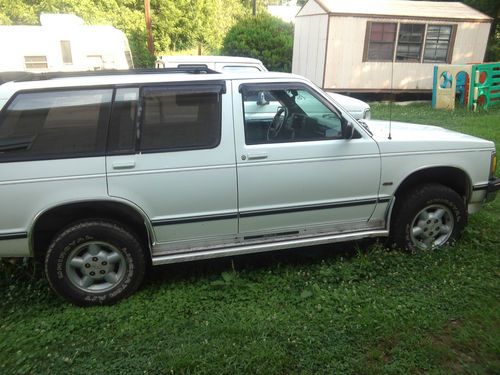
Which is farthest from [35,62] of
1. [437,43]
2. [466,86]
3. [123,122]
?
[437,43]

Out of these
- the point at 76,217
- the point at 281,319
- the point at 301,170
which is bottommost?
the point at 281,319

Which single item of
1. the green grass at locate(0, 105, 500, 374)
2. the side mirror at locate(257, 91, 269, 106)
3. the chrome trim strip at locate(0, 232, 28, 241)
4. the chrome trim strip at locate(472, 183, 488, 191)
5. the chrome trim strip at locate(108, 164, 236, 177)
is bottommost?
the green grass at locate(0, 105, 500, 374)

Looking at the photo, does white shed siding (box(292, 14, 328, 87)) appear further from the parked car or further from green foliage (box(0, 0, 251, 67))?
green foliage (box(0, 0, 251, 67))

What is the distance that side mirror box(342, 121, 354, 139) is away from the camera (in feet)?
12.2

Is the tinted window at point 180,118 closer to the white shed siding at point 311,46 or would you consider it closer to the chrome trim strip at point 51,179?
the chrome trim strip at point 51,179

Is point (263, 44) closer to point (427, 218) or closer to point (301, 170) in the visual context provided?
point (427, 218)

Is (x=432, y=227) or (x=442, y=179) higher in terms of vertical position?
(x=442, y=179)

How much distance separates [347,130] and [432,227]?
4.39 ft

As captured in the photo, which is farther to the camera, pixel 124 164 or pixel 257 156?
pixel 257 156

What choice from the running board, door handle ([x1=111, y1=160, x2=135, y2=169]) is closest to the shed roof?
the running board

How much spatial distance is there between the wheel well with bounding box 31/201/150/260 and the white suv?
0.01 m

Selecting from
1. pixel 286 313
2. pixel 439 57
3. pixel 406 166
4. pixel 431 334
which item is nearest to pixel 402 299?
pixel 431 334

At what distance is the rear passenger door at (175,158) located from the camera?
3.35 metres

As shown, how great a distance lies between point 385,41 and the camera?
13.8 m
